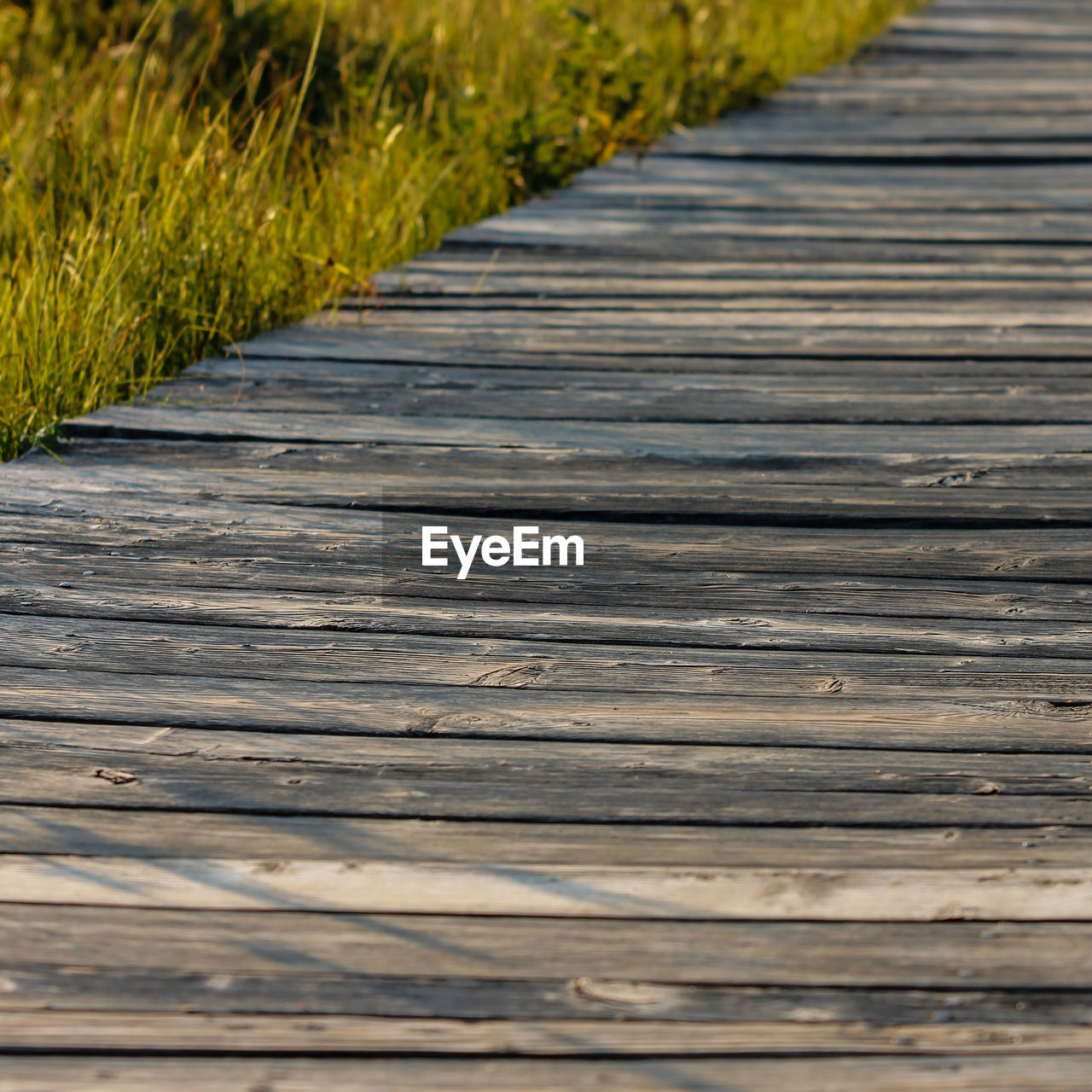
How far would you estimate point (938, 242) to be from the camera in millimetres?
3961

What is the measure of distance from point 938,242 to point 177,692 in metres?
3.00

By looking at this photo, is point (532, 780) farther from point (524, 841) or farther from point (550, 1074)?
point (550, 1074)

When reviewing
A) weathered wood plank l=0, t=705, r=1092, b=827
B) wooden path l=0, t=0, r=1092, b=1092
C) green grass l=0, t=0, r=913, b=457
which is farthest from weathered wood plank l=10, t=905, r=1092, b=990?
green grass l=0, t=0, r=913, b=457

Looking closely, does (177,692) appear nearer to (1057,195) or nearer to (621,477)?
(621,477)

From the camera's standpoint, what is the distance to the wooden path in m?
1.20

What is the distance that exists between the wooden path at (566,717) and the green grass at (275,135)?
21 centimetres

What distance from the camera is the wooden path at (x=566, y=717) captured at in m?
1.20

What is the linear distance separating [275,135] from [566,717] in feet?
13.6

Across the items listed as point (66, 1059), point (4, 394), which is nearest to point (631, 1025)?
point (66, 1059)

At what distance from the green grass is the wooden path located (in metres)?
0.21

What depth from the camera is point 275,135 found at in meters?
5.23

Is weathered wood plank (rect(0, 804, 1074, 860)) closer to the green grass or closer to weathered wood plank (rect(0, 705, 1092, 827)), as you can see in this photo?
weathered wood plank (rect(0, 705, 1092, 827))

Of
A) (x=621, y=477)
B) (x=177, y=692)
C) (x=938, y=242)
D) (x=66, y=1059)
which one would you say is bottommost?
(x=66, y=1059)

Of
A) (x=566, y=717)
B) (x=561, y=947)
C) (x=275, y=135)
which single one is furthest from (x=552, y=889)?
(x=275, y=135)
